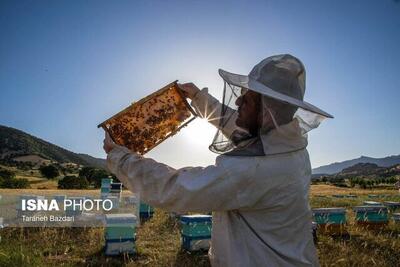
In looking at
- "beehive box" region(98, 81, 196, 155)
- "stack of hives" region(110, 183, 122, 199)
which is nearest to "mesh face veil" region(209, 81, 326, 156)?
"beehive box" region(98, 81, 196, 155)

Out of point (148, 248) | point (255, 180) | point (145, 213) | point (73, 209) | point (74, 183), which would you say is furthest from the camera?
point (74, 183)

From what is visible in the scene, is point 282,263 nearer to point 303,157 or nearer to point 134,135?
point 303,157

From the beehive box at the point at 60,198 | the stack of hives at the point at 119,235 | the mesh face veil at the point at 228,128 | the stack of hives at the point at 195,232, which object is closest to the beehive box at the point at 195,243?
the stack of hives at the point at 195,232

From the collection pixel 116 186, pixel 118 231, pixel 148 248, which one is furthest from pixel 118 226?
pixel 116 186

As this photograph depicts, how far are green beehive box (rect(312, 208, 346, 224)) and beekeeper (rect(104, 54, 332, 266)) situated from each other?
858cm

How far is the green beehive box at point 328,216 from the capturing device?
36.0 feet

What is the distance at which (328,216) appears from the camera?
10.9 metres

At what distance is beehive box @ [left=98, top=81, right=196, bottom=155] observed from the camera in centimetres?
310

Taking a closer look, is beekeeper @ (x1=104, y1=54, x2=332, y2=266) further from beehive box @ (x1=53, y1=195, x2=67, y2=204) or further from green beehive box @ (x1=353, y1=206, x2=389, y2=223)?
green beehive box @ (x1=353, y1=206, x2=389, y2=223)

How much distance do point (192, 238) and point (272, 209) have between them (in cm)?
618

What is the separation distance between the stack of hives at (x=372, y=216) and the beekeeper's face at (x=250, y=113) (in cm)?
1037

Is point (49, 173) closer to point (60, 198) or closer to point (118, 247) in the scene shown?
point (60, 198)

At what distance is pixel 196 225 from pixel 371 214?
242 inches

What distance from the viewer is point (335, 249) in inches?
349
